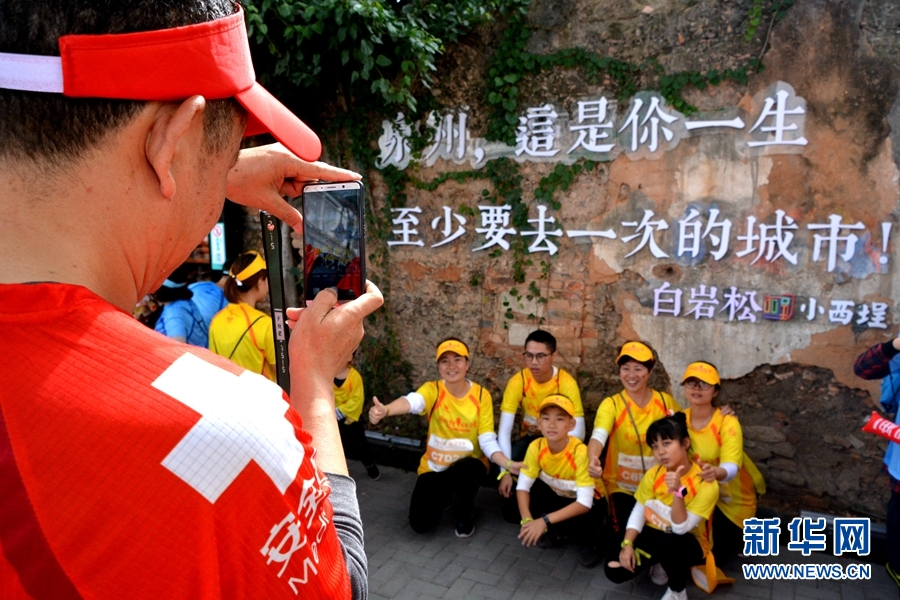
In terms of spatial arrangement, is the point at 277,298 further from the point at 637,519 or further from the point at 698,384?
the point at 698,384

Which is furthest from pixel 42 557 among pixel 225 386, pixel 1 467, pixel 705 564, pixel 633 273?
pixel 633 273

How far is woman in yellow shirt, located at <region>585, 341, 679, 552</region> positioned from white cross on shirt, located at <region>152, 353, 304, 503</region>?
3862 mm

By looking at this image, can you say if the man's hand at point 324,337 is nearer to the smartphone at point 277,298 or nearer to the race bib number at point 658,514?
the smartphone at point 277,298

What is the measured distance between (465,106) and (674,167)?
1.77 meters

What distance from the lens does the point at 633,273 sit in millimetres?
4891

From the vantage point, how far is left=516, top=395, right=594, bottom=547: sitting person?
14.3ft

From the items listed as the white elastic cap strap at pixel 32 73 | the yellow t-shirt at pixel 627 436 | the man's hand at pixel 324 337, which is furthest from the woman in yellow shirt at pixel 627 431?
the white elastic cap strap at pixel 32 73

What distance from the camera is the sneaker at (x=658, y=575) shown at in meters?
4.06

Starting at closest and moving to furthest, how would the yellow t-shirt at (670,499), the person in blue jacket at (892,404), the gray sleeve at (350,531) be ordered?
the gray sleeve at (350,531) → the person in blue jacket at (892,404) → the yellow t-shirt at (670,499)

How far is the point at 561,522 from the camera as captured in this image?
4.50m

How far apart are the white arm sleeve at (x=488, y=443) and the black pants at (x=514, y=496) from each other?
0.20 metres

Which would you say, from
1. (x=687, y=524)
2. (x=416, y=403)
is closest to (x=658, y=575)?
(x=687, y=524)

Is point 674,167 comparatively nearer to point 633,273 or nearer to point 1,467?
point 633,273

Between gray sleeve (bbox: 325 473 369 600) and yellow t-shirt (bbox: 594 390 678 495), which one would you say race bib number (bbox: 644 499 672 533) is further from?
gray sleeve (bbox: 325 473 369 600)
